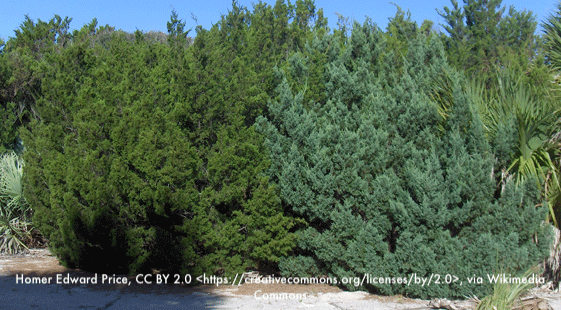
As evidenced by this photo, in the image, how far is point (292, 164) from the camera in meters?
6.57

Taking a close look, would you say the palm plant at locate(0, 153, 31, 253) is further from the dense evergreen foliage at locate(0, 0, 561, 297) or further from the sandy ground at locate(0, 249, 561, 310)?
the sandy ground at locate(0, 249, 561, 310)

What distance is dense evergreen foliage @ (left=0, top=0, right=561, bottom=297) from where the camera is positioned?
5.94 metres

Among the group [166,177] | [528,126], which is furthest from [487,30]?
[166,177]

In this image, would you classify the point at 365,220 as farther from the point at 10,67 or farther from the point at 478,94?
the point at 10,67

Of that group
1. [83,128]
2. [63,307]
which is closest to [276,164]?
[83,128]

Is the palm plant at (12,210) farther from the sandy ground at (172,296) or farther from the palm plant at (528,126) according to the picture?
the palm plant at (528,126)

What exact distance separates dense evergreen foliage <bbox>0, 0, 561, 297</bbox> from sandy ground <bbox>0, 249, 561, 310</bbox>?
0.86 feet

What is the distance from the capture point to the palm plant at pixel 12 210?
27.1 feet

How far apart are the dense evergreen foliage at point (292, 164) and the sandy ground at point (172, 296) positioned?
26 cm

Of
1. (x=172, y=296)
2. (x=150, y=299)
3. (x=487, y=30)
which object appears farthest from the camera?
(x=487, y=30)

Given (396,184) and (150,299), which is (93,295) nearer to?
(150,299)

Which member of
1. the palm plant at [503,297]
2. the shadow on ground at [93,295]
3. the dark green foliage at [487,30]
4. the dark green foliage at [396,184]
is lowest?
the palm plant at [503,297]

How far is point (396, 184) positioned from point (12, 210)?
6658 mm

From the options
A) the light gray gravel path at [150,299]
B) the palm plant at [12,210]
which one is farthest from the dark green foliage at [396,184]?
the palm plant at [12,210]
